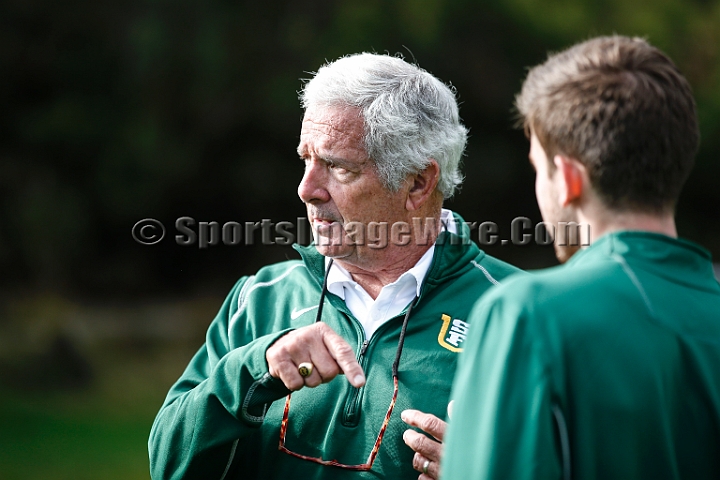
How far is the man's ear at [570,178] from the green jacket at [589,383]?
13cm

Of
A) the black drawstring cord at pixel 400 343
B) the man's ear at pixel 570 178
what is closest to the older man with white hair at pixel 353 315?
the black drawstring cord at pixel 400 343

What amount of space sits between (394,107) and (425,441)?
919mm

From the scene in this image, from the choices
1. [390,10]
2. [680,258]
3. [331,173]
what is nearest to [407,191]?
[331,173]

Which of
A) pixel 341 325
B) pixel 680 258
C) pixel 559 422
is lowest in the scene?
pixel 559 422

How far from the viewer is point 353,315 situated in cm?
209

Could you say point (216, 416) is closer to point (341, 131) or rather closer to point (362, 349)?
point (362, 349)

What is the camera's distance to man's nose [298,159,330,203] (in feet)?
7.08

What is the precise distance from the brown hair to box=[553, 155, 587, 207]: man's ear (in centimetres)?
1

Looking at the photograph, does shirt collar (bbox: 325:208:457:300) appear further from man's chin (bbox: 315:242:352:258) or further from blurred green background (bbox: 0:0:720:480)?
blurred green background (bbox: 0:0:720:480)

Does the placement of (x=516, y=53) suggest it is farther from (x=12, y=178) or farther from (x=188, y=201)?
(x=12, y=178)

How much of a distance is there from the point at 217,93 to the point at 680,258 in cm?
646

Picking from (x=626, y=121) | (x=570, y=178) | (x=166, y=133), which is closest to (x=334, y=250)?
(x=570, y=178)

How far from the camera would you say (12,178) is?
739cm

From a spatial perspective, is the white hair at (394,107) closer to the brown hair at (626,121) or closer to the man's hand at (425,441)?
the man's hand at (425,441)
